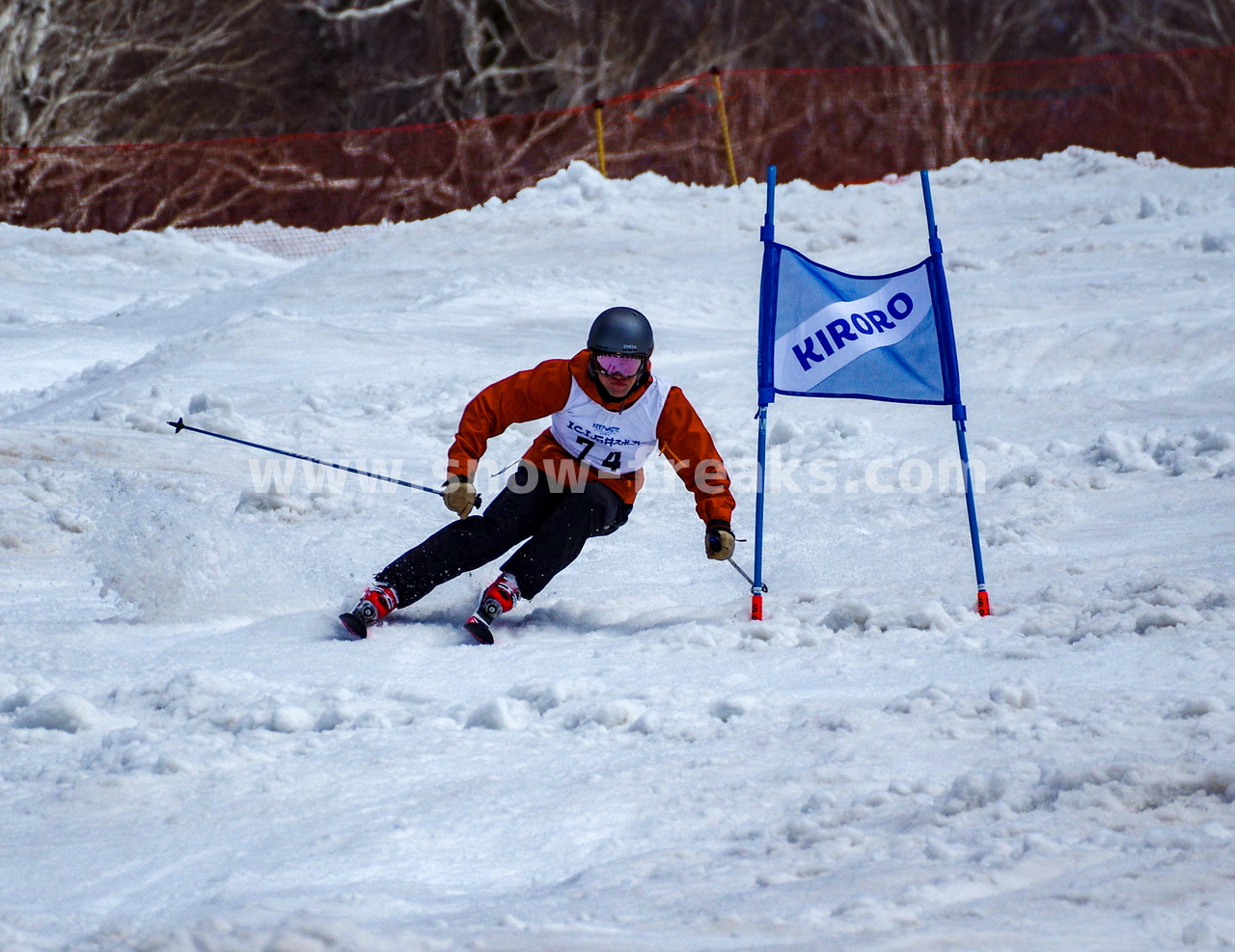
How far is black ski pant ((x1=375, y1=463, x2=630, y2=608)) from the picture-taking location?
15.4 ft

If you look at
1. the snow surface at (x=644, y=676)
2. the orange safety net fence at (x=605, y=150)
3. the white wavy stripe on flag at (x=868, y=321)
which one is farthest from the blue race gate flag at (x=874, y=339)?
the orange safety net fence at (x=605, y=150)

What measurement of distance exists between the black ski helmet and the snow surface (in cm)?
97

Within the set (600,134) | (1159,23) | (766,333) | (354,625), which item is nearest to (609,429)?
(766,333)

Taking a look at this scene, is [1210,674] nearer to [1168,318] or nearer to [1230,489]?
[1230,489]

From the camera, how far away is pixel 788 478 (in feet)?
24.8

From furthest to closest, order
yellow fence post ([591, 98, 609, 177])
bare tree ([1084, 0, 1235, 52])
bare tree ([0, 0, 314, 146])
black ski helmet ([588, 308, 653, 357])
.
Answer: bare tree ([1084, 0, 1235, 52]) → bare tree ([0, 0, 314, 146]) → yellow fence post ([591, 98, 609, 177]) → black ski helmet ([588, 308, 653, 357])

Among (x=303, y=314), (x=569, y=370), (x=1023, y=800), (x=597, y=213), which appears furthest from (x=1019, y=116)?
(x=1023, y=800)

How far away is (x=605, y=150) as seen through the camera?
17875mm

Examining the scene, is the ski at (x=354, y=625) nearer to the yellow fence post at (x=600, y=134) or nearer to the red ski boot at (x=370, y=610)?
the red ski boot at (x=370, y=610)

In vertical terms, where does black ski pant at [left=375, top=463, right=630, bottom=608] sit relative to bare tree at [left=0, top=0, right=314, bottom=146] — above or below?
below

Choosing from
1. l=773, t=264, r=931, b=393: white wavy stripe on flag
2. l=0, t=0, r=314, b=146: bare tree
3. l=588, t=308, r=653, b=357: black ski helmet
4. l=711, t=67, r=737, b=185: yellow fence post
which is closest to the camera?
l=588, t=308, r=653, b=357: black ski helmet

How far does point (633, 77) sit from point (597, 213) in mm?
13909

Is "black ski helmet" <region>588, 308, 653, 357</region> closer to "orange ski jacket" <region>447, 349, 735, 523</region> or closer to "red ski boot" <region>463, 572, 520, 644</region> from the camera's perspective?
"orange ski jacket" <region>447, 349, 735, 523</region>


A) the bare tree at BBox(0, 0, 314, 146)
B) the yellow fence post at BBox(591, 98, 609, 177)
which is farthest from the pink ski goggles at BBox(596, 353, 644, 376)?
the bare tree at BBox(0, 0, 314, 146)
